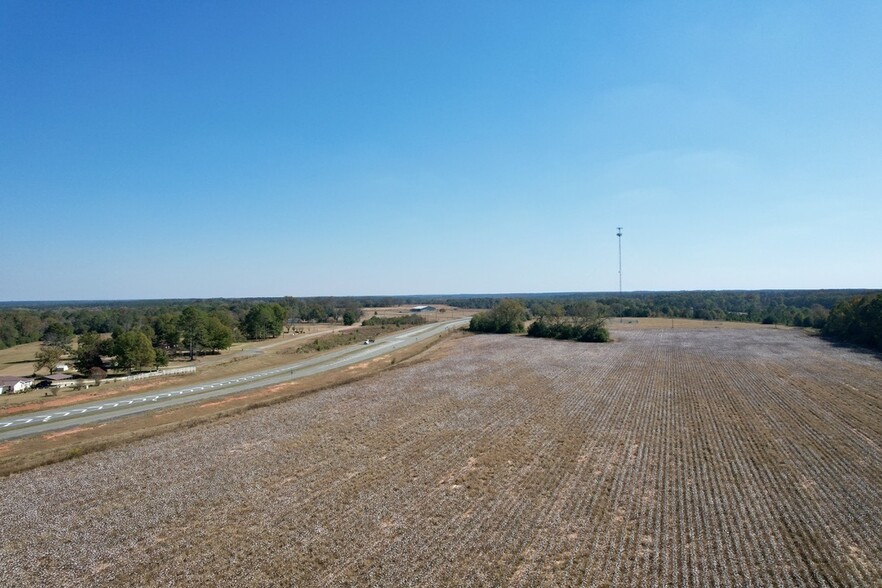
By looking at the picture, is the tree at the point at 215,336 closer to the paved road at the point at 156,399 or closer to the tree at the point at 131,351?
the tree at the point at 131,351

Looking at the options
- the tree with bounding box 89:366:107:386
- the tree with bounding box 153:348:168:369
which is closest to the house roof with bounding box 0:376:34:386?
the tree with bounding box 89:366:107:386

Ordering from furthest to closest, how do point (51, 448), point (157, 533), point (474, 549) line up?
point (51, 448)
point (157, 533)
point (474, 549)

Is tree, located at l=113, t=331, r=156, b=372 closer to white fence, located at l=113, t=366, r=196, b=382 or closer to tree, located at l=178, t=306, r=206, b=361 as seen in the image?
white fence, located at l=113, t=366, r=196, b=382

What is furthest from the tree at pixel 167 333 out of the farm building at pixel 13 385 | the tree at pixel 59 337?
the tree at pixel 59 337

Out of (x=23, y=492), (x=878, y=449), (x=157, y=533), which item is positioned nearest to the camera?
(x=157, y=533)

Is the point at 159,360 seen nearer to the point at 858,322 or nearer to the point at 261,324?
the point at 261,324

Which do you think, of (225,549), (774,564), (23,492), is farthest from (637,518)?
(23,492)

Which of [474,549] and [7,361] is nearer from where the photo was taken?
[474,549]

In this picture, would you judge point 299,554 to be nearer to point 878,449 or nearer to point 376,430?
point 376,430
